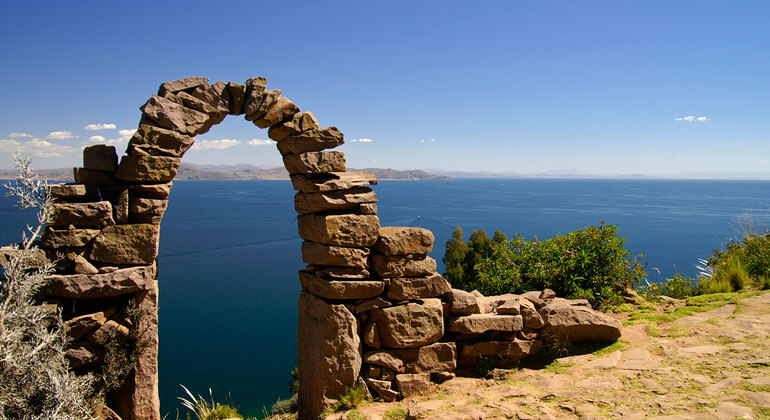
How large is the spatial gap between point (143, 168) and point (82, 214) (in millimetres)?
902

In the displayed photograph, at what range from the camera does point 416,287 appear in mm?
6777

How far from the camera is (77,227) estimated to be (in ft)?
18.7

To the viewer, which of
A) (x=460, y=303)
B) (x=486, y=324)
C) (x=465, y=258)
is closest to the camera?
(x=486, y=324)

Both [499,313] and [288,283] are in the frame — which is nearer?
[499,313]

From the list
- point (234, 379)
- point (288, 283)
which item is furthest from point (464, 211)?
point (234, 379)

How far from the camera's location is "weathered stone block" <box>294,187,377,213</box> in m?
6.51

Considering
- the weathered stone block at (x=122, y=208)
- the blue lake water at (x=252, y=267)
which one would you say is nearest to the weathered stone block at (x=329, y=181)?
the weathered stone block at (x=122, y=208)

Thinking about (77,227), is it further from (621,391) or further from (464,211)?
(464,211)

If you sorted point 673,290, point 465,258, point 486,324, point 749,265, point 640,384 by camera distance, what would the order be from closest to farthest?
point 640,384
point 486,324
point 749,265
point 673,290
point 465,258

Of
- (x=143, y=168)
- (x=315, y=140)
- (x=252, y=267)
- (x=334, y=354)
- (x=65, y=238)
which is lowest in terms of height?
(x=252, y=267)

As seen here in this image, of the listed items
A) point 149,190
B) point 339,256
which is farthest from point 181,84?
point 339,256

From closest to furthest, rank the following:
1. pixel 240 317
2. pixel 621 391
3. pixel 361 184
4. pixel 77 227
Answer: pixel 621 391 → pixel 77 227 → pixel 361 184 → pixel 240 317

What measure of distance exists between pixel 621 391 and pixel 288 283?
3785 centimetres

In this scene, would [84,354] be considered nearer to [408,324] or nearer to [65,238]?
[65,238]
